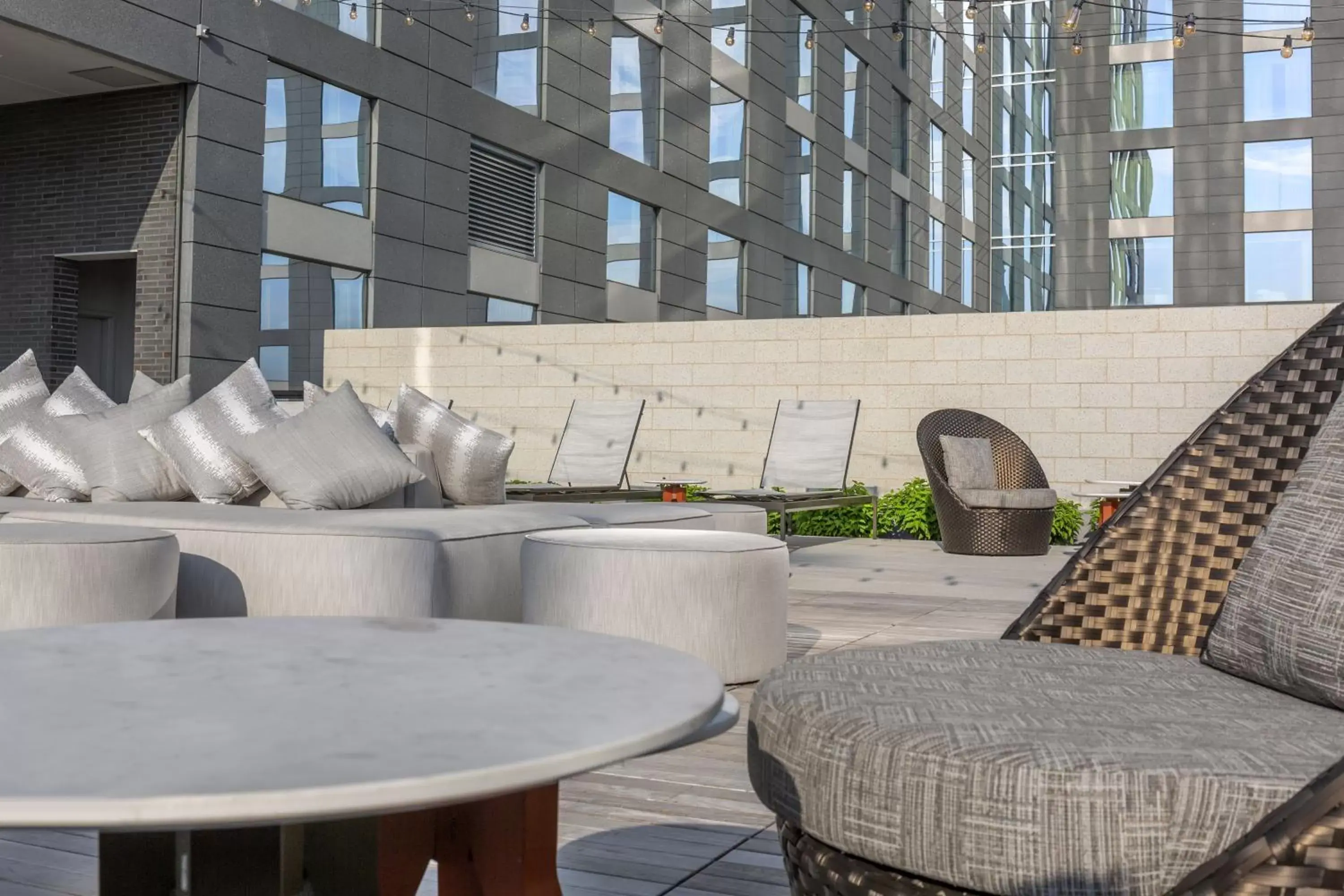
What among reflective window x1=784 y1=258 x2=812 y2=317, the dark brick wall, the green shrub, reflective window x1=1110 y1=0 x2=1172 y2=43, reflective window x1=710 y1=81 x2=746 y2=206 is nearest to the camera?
the green shrub

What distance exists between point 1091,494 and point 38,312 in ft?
32.7

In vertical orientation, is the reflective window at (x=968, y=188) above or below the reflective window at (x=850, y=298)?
above

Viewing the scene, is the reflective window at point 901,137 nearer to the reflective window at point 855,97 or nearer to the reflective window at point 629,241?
the reflective window at point 855,97

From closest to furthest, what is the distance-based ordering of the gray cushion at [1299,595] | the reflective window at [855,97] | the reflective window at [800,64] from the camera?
1. the gray cushion at [1299,595]
2. the reflective window at [800,64]
3. the reflective window at [855,97]

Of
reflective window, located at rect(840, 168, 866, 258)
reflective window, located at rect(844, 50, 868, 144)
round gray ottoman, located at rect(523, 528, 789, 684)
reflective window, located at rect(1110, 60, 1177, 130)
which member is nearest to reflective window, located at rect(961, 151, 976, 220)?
reflective window, located at rect(840, 168, 866, 258)

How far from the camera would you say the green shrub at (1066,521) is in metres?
8.47

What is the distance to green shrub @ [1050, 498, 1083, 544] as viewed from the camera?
8.47 metres

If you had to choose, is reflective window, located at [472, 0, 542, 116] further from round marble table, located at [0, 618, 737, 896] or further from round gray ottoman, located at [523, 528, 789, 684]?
round marble table, located at [0, 618, 737, 896]

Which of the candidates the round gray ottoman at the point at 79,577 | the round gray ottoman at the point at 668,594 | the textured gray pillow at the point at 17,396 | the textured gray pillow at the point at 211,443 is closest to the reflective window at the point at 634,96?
the textured gray pillow at the point at 17,396

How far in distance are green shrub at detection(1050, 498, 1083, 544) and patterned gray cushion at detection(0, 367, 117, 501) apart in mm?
6161

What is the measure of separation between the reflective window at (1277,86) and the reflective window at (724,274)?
7801mm

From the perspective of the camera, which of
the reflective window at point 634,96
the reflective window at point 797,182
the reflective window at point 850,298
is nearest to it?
the reflective window at point 634,96

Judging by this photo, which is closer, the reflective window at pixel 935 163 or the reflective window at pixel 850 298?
the reflective window at pixel 850 298

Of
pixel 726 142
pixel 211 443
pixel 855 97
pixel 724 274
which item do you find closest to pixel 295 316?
pixel 724 274
